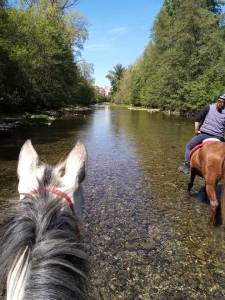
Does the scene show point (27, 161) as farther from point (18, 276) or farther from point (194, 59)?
point (194, 59)

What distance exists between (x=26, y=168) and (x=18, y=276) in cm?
96

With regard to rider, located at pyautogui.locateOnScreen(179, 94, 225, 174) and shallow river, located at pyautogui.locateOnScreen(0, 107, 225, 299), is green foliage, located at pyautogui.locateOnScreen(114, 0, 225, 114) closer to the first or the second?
shallow river, located at pyautogui.locateOnScreen(0, 107, 225, 299)

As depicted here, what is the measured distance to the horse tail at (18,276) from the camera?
138 cm

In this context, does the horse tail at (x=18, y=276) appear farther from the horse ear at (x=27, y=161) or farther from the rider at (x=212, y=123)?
the rider at (x=212, y=123)

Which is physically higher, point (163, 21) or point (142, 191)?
point (163, 21)

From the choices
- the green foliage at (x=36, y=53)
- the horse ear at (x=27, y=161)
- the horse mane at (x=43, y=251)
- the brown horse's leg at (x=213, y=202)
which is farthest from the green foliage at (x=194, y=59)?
the horse mane at (x=43, y=251)

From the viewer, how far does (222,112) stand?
8.26 meters

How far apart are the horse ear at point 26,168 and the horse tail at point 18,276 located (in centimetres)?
72

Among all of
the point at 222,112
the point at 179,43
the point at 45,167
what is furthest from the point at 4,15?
the point at 179,43

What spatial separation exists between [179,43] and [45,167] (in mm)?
46461

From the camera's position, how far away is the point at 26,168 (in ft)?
7.43

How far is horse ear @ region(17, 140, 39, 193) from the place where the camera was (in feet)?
7.20

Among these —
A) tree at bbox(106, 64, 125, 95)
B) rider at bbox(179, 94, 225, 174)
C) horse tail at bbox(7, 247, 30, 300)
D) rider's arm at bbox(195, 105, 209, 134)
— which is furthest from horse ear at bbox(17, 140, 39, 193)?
tree at bbox(106, 64, 125, 95)

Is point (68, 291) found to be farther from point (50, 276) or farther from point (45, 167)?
point (45, 167)
